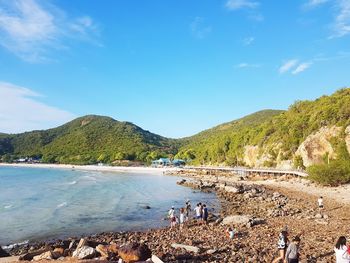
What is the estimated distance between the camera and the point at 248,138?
11362 centimetres

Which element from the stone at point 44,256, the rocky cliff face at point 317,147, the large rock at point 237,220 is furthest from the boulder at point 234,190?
the stone at point 44,256

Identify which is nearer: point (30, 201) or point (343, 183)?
point (343, 183)

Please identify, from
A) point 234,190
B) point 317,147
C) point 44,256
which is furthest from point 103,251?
point 317,147

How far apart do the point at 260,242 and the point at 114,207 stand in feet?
91.8

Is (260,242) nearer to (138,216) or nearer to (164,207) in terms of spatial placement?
(138,216)

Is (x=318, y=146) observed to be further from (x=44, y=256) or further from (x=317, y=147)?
(x=44, y=256)

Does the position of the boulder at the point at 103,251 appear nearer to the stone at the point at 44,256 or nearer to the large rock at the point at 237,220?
the stone at the point at 44,256

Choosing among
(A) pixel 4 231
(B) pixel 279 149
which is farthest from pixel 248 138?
(A) pixel 4 231

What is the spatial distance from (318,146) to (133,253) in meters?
58.6

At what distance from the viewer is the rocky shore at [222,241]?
1675 cm

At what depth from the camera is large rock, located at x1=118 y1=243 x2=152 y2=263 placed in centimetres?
1572

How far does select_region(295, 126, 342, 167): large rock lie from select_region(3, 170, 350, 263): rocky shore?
1147 inches

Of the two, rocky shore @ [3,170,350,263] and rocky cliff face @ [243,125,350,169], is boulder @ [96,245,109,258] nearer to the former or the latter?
rocky shore @ [3,170,350,263]

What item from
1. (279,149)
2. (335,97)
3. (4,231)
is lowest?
(4,231)
